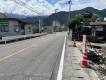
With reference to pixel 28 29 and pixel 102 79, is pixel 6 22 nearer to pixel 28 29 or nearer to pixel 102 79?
pixel 28 29

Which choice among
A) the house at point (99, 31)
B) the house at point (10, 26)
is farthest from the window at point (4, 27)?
the house at point (99, 31)

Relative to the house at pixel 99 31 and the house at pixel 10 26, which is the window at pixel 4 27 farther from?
the house at pixel 99 31

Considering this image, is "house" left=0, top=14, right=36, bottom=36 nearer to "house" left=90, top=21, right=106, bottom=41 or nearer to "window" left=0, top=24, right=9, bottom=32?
"window" left=0, top=24, right=9, bottom=32

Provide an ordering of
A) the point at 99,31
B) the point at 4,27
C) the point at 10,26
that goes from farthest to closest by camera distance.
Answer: the point at 10,26 < the point at 4,27 < the point at 99,31

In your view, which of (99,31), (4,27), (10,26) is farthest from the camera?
(10,26)

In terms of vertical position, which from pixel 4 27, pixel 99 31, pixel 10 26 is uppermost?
pixel 10 26

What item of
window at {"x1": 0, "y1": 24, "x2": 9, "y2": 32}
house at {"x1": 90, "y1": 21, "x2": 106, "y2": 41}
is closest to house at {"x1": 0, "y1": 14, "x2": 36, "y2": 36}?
window at {"x1": 0, "y1": 24, "x2": 9, "y2": 32}

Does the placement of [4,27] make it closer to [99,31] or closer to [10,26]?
[10,26]

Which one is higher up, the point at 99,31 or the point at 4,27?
the point at 4,27

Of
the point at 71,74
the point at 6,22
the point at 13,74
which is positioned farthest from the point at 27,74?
the point at 6,22

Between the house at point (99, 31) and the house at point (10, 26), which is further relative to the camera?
the house at point (10, 26)

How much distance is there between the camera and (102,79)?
11.5m

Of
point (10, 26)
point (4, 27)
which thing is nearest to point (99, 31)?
point (10, 26)

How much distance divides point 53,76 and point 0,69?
2.97 meters
